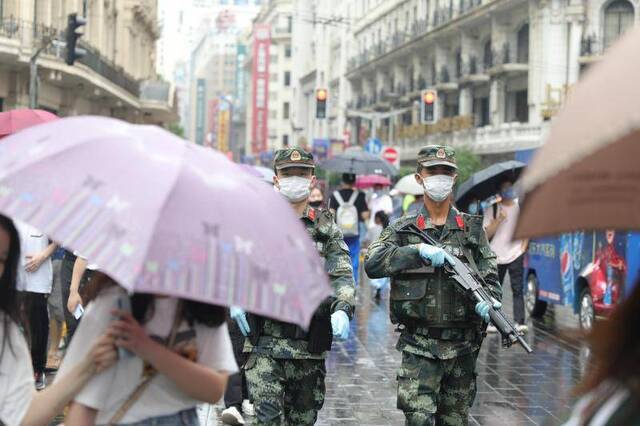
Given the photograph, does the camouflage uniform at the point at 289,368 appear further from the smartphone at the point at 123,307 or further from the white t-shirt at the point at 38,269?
the white t-shirt at the point at 38,269

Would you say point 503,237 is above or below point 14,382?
above

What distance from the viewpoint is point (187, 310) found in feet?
10.6

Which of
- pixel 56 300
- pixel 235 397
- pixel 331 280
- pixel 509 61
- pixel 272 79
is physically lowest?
pixel 235 397

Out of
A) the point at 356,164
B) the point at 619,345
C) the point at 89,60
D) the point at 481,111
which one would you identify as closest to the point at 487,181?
the point at 356,164

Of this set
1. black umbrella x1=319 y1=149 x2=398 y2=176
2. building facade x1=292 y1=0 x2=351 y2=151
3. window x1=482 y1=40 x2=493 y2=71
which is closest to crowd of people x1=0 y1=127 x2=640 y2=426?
black umbrella x1=319 y1=149 x2=398 y2=176

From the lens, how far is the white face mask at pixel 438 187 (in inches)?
247

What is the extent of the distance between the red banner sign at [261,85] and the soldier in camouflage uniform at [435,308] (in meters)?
122

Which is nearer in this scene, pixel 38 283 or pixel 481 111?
pixel 38 283

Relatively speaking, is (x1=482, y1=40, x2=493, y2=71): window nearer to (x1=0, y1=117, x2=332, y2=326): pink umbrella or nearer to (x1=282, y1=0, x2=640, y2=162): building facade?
(x1=282, y1=0, x2=640, y2=162): building facade

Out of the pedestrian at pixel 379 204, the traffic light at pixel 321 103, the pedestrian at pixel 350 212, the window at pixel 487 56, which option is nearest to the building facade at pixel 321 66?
the window at pixel 487 56

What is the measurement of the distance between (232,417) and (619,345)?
604cm

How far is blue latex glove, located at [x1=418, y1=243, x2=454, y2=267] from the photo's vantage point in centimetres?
588

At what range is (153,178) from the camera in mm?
2863

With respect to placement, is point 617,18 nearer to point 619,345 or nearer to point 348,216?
point 348,216
